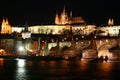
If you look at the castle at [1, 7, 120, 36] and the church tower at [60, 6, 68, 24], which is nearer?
the castle at [1, 7, 120, 36]

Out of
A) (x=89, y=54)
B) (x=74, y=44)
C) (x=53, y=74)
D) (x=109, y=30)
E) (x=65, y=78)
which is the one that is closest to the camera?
(x=65, y=78)

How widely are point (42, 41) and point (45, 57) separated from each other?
19.7 m

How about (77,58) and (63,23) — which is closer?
(77,58)

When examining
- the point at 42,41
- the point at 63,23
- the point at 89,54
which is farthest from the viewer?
the point at 63,23

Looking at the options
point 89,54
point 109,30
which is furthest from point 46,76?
point 109,30

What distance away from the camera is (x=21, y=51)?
118 metres

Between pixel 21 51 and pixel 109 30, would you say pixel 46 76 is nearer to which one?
pixel 21 51

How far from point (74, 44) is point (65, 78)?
53.3m

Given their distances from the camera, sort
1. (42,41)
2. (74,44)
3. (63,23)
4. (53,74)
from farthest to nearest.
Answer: (63,23) → (42,41) → (74,44) → (53,74)

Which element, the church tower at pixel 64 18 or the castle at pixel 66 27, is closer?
the castle at pixel 66 27

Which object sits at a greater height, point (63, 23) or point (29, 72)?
point (63, 23)

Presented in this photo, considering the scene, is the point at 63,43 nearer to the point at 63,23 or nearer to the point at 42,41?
the point at 42,41

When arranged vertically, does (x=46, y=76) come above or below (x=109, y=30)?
below

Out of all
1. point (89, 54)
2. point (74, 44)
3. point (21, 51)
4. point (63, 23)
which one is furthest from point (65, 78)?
point (63, 23)
